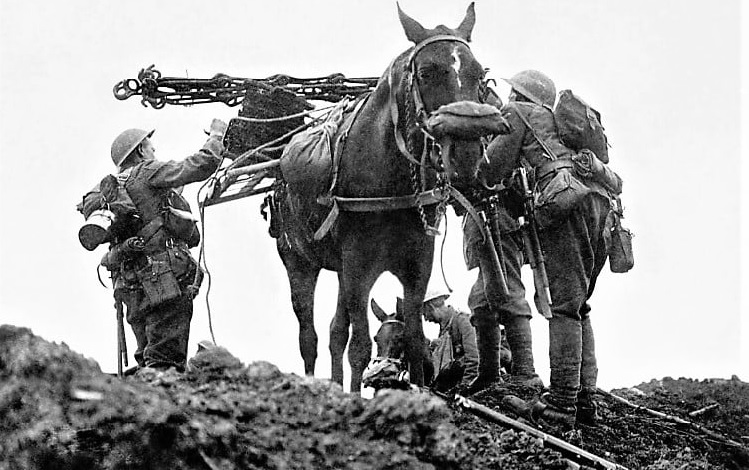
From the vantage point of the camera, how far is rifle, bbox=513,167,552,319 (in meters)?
9.24

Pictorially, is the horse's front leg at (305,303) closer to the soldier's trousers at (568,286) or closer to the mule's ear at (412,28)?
the soldier's trousers at (568,286)

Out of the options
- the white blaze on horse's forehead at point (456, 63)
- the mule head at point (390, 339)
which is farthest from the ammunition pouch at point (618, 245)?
the white blaze on horse's forehead at point (456, 63)

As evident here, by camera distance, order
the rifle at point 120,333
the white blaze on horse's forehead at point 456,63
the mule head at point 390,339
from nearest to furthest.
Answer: the white blaze on horse's forehead at point 456,63, the rifle at point 120,333, the mule head at point 390,339

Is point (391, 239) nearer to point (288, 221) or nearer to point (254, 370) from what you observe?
point (288, 221)

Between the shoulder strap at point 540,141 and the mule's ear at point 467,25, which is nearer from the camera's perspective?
the mule's ear at point 467,25

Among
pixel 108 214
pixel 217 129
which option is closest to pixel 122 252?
pixel 108 214

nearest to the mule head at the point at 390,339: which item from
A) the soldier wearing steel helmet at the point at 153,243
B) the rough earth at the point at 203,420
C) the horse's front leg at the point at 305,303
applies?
the horse's front leg at the point at 305,303

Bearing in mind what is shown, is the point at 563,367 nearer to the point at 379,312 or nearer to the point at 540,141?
the point at 540,141

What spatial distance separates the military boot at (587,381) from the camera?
9.53 metres

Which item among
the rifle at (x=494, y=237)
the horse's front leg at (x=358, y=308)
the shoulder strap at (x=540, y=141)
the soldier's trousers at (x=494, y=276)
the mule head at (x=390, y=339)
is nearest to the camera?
the horse's front leg at (x=358, y=308)

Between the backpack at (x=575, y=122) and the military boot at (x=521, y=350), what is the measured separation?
5.59ft

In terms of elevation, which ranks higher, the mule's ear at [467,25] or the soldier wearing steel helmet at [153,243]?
the mule's ear at [467,25]

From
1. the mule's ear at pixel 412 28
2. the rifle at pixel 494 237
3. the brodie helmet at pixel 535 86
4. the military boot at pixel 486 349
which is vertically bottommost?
the military boot at pixel 486 349

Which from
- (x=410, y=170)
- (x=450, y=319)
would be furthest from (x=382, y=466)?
(x=450, y=319)
